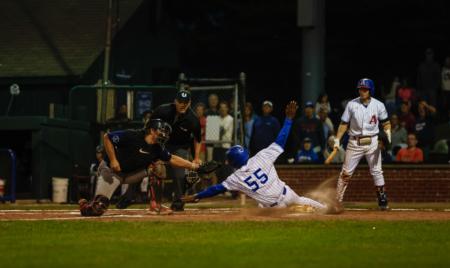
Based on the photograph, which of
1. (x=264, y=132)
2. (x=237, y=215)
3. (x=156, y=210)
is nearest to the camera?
(x=237, y=215)

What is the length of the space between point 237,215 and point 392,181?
6.36m

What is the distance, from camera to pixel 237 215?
17109 millimetres

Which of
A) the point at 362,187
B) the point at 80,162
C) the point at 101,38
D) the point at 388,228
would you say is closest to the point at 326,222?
the point at 388,228

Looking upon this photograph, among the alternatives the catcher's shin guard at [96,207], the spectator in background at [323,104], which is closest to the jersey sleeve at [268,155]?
the catcher's shin guard at [96,207]

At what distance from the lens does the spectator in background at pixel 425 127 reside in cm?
2392

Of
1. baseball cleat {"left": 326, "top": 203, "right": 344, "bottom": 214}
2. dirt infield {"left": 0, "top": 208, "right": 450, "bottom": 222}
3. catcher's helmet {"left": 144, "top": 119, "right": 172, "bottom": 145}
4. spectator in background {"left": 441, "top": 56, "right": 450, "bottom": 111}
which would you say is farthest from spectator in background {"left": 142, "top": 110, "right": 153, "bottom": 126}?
spectator in background {"left": 441, "top": 56, "right": 450, "bottom": 111}

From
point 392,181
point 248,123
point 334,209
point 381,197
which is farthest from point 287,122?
point 248,123

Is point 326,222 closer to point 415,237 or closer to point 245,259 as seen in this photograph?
point 415,237

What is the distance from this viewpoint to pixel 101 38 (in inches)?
1172

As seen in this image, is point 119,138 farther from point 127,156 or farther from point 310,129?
point 310,129

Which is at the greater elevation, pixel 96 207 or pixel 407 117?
pixel 407 117

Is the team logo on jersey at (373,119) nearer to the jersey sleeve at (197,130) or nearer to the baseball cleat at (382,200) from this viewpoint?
the baseball cleat at (382,200)

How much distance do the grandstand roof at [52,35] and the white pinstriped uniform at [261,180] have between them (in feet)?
43.7

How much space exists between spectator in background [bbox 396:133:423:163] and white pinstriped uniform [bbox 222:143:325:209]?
24.1 feet
